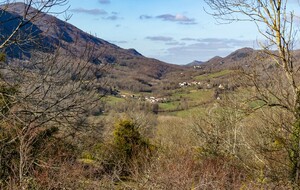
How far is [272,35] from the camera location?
805cm

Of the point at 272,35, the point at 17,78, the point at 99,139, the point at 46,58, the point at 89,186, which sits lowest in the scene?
the point at 89,186

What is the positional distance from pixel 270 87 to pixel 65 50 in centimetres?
522

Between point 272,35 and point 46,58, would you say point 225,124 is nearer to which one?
point 272,35

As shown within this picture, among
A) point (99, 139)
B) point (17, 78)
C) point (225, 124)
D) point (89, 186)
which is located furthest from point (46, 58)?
point (225, 124)

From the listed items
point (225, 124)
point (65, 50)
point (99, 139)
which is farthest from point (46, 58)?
point (225, 124)

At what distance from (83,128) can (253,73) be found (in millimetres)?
4197

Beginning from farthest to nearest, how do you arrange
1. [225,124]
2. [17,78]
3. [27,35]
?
[225,124], [17,78], [27,35]

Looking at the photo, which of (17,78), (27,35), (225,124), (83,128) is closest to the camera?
(27,35)

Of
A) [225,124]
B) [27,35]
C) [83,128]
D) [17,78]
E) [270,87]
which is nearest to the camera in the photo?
[27,35]

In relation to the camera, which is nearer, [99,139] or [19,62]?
[19,62]

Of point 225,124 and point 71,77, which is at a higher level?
point 71,77

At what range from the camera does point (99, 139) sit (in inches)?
346

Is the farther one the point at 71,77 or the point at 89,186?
the point at 89,186

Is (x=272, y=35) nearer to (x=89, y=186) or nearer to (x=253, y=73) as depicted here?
(x=253, y=73)
